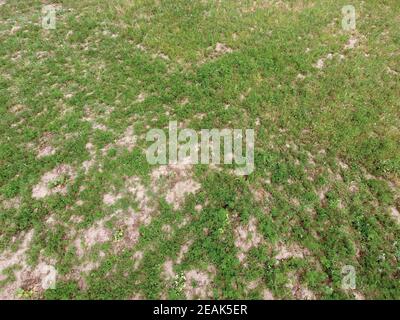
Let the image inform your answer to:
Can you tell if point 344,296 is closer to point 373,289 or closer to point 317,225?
point 373,289

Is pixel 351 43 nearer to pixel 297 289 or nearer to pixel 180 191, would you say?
pixel 180 191

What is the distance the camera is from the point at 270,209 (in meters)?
13.8

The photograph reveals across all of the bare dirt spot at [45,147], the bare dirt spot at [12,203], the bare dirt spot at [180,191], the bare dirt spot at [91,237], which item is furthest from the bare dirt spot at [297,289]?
the bare dirt spot at [45,147]

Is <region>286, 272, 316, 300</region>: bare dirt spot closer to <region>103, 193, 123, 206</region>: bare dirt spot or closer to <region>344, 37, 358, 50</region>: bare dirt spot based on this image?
<region>103, 193, 123, 206</region>: bare dirt spot

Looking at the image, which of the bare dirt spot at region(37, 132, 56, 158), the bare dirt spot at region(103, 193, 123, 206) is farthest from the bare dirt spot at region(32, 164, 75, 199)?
the bare dirt spot at region(103, 193, 123, 206)

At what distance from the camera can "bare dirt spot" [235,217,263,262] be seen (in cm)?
1284

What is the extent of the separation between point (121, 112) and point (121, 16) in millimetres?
9390

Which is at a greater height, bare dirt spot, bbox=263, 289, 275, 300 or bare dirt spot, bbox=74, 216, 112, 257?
bare dirt spot, bbox=74, 216, 112, 257

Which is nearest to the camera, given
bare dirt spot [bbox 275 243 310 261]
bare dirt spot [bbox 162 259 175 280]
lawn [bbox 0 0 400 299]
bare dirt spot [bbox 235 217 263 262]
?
bare dirt spot [bbox 162 259 175 280]

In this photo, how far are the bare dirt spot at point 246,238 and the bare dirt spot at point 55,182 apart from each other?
24.3ft

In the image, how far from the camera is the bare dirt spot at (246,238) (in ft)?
42.1

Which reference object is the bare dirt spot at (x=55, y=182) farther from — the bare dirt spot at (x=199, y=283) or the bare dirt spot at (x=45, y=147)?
the bare dirt spot at (x=199, y=283)

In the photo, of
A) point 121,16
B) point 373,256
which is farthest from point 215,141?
point 121,16

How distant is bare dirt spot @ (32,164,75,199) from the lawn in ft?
0.28
